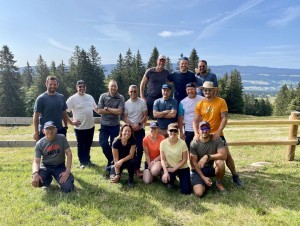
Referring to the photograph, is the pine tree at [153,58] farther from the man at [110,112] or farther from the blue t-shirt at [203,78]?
the man at [110,112]

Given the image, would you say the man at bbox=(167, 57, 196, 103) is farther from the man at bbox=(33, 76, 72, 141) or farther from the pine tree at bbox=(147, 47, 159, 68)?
the pine tree at bbox=(147, 47, 159, 68)

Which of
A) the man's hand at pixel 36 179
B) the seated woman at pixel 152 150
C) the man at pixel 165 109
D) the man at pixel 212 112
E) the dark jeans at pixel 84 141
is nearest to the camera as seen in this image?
the man's hand at pixel 36 179

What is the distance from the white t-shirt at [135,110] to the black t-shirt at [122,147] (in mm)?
719

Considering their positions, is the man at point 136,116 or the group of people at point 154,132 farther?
the man at point 136,116

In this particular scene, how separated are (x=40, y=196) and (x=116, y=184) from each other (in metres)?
1.70

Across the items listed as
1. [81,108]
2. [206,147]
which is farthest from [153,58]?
[206,147]

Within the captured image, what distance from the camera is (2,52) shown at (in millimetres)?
44250

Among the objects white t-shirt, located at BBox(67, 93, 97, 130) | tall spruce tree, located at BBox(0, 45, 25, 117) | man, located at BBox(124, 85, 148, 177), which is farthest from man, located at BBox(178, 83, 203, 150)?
tall spruce tree, located at BBox(0, 45, 25, 117)

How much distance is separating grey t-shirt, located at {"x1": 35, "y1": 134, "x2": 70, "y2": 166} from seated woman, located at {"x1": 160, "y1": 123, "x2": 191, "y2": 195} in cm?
230

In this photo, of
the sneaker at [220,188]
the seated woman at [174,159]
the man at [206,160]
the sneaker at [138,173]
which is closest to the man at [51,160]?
the sneaker at [138,173]

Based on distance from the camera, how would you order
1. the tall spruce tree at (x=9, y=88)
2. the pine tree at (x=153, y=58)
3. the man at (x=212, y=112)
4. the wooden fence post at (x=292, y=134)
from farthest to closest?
1. the pine tree at (x=153, y=58)
2. the tall spruce tree at (x=9, y=88)
3. the wooden fence post at (x=292, y=134)
4. the man at (x=212, y=112)

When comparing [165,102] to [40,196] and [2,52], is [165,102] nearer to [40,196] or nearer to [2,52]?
[40,196]

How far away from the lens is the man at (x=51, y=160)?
235 inches

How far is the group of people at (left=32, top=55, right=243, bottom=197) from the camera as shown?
20.0 ft
